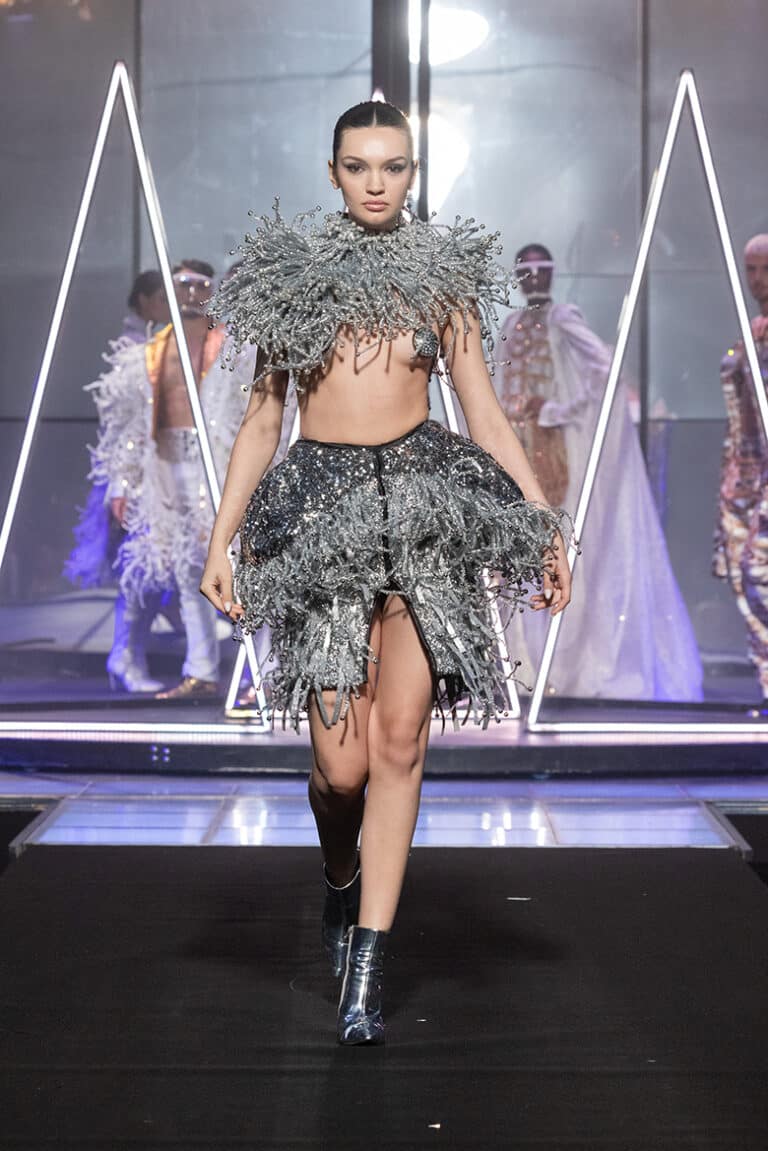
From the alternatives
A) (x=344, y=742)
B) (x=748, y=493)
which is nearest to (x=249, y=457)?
(x=344, y=742)

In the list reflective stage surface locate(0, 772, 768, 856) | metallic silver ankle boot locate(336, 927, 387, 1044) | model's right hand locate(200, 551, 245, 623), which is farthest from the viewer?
reflective stage surface locate(0, 772, 768, 856)

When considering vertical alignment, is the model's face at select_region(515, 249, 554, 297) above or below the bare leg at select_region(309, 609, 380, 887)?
above

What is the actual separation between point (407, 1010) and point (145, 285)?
3.42 m

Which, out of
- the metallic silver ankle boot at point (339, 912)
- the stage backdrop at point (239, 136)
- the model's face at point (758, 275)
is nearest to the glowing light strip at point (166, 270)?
the stage backdrop at point (239, 136)

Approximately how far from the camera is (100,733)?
4.72 m

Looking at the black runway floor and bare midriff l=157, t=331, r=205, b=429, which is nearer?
the black runway floor

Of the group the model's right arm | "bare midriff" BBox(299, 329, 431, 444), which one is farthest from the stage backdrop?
"bare midriff" BBox(299, 329, 431, 444)

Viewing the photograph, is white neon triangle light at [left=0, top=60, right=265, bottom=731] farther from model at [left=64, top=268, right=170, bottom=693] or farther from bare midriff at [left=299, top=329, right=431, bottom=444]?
bare midriff at [left=299, top=329, right=431, bottom=444]

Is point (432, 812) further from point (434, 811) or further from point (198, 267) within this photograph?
point (198, 267)

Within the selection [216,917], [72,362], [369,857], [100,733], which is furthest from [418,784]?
[72,362]

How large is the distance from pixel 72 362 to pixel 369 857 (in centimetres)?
361

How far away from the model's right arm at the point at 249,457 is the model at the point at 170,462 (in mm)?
2698

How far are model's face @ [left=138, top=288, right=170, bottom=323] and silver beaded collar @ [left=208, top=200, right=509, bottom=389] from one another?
9.30ft

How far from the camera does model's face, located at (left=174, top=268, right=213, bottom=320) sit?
5.27 metres
